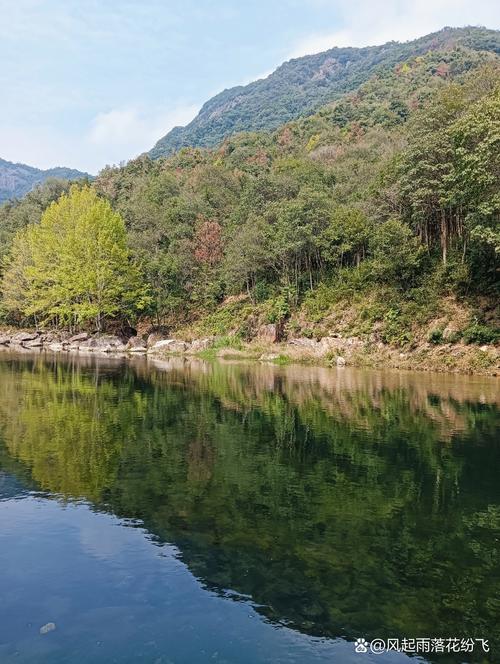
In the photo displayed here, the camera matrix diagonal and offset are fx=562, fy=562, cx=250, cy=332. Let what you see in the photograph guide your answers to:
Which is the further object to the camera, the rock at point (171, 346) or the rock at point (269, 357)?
the rock at point (171, 346)

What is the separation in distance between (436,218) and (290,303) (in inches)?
650

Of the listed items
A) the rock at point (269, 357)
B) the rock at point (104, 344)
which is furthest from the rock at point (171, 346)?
the rock at point (269, 357)

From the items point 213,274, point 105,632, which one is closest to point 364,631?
point 105,632

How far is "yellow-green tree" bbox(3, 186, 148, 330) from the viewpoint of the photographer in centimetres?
6906

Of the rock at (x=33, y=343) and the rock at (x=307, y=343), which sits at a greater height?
the rock at (x=307, y=343)

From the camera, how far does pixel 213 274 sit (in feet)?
236

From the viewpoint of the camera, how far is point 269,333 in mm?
56594

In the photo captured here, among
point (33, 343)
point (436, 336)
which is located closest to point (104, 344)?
point (33, 343)

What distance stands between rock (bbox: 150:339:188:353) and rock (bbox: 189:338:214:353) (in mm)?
1147

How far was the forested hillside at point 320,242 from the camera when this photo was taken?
4294 cm

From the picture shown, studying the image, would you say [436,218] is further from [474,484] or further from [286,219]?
[474,484]

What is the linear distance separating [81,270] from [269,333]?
27.4 metres

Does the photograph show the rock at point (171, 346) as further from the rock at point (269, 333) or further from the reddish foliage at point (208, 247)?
the reddish foliage at point (208, 247)

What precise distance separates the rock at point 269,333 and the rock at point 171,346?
379 inches
